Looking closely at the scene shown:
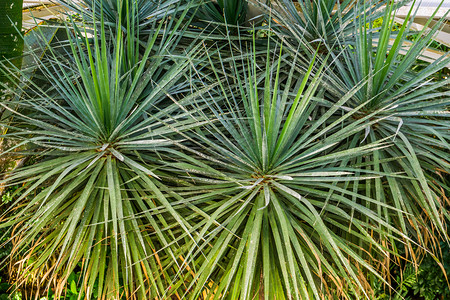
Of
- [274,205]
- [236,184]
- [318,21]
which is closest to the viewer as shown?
[274,205]

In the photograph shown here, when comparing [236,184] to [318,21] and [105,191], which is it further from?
[318,21]

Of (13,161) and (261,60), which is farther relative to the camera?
(261,60)

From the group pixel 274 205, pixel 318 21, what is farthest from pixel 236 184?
pixel 318 21

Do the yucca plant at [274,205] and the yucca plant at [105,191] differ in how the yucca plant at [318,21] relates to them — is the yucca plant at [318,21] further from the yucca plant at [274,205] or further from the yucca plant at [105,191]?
the yucca plant at [105,191]

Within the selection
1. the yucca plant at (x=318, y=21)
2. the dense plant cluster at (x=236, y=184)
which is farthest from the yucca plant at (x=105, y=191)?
the yucca plant at (x=318, y=21)

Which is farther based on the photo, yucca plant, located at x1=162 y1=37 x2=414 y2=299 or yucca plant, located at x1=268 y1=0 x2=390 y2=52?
yucca plant, located at x1=268 y1=0 x2=390 y2=52

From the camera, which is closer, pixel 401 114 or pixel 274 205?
pixel 274 205

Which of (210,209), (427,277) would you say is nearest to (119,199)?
(210,209)

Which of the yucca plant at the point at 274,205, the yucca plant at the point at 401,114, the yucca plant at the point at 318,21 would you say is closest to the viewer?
the yucca plant at the point at 274,205

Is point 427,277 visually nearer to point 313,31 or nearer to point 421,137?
point 421,137

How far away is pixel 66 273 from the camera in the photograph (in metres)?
1.45

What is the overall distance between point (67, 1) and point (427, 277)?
254cm

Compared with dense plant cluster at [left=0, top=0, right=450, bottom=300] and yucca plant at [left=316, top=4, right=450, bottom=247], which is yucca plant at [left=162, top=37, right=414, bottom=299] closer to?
dense plant cluster at [left=0, top=0, right=450, bottom=300]

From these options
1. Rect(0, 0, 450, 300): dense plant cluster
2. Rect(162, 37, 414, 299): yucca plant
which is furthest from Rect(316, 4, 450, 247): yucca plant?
Rect(162, 37, 414, 299): yucca plant
